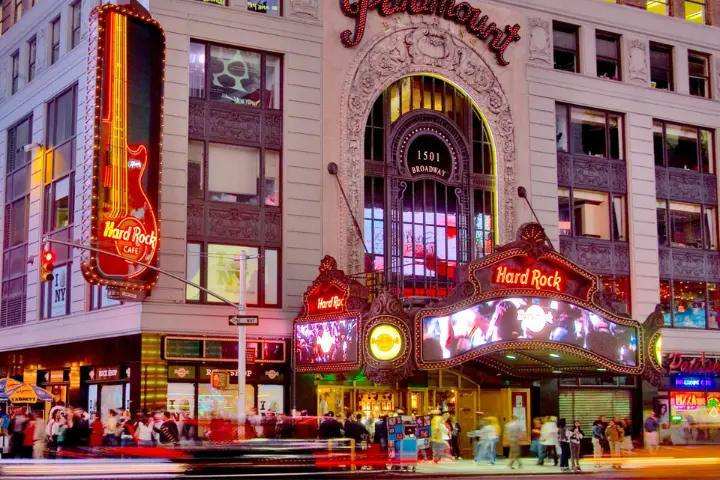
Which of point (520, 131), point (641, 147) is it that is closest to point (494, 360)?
point (520, 131)

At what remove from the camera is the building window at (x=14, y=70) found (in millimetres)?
48844

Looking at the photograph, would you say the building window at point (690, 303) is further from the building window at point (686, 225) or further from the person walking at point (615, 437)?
the person walking at point (615, 437)

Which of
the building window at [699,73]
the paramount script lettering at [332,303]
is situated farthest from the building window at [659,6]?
the paramount script lettering at [332,303]

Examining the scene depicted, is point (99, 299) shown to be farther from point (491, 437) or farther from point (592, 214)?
point (592, 214)

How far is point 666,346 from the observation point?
47.6 meters

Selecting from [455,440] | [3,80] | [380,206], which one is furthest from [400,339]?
[3,80]

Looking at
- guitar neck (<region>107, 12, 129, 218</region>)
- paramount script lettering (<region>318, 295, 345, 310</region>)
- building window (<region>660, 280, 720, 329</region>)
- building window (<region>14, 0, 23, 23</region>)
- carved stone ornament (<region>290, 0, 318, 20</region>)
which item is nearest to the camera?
guitar neck (<region>107, 12, 129, 218</region>)

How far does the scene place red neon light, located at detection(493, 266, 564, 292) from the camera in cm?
3619

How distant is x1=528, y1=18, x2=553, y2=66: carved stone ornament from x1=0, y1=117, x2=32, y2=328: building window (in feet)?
69.4

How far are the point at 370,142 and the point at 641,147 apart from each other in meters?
13.0

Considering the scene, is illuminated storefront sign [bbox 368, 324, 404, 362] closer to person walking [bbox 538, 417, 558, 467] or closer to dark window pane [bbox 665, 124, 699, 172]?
person walking [bbox 538, 417, 558, 467]

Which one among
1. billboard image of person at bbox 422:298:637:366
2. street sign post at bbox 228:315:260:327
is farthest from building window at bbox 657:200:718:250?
street sign post at bbox 228:315:260:327

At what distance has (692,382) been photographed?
4838 centimetres

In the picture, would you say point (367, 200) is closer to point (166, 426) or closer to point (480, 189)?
point (480, 189)
